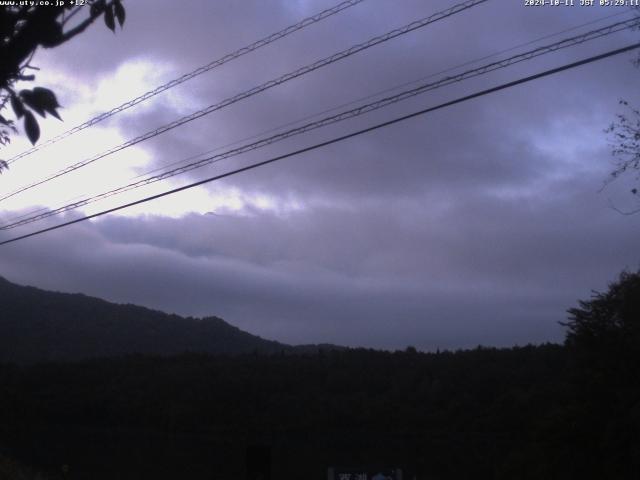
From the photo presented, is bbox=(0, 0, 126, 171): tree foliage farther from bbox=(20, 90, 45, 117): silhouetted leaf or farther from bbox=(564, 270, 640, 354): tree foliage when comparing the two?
bbox=(564, 270, 640, 354): tree foliage

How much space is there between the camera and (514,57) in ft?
40.5

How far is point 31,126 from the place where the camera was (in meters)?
4.16

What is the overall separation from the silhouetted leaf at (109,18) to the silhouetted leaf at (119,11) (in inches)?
1.0

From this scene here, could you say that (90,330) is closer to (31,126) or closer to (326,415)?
(326,415)

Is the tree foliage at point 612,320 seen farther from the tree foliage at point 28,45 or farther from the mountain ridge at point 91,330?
the mountain ridge at point 91,330

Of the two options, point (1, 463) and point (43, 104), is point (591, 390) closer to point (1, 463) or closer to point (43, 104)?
point (1, 463)

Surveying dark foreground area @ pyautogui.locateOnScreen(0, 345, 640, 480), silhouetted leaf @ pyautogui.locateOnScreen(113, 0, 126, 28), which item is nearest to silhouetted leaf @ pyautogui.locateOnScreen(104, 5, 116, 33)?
silhouetted leaf @ pyautogui.locateOnScreen(113, 0, 126, 28)

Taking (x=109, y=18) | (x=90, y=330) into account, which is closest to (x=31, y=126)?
(x=109, y=18)

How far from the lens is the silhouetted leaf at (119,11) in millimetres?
4605

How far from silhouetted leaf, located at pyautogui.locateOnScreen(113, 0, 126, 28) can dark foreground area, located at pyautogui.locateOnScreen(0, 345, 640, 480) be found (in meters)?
14.9

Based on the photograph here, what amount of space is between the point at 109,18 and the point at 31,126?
2.65 feet

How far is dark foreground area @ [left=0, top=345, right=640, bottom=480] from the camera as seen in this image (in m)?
20.2

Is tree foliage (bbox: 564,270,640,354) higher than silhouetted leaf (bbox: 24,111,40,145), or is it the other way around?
tree foliage (bbox: 564,270,640,354)

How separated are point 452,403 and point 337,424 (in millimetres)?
5707
